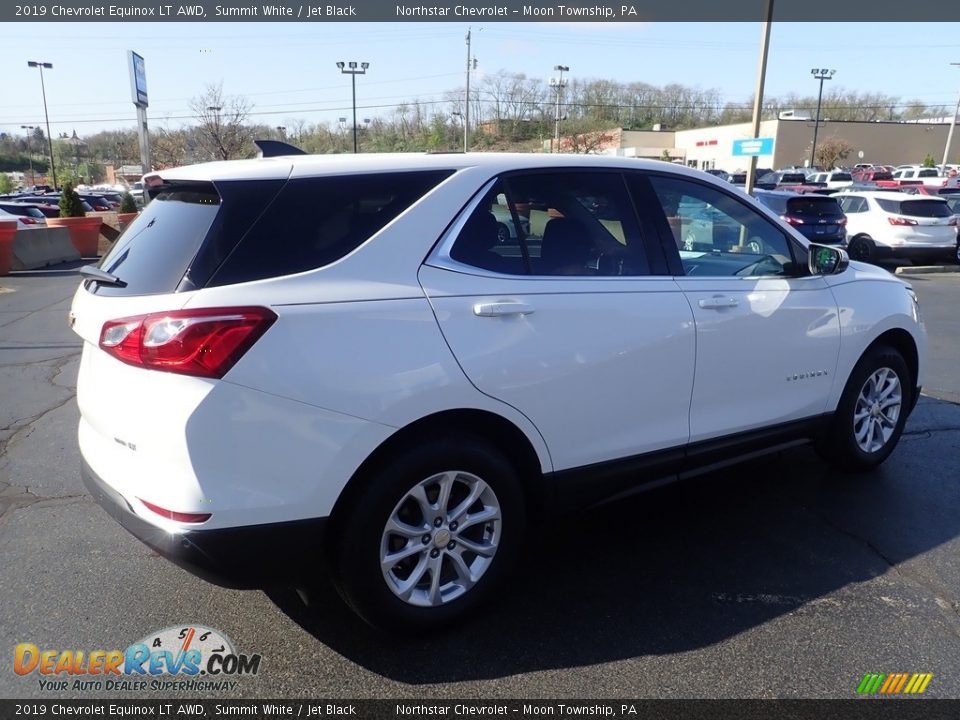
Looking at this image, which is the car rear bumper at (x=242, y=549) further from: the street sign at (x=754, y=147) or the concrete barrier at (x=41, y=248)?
the concrete barrier at (x=41, y=248)

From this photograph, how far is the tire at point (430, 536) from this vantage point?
8.41 feet

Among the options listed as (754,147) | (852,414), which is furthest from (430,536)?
(754,147)

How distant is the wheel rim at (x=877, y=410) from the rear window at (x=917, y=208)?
14.3 metres

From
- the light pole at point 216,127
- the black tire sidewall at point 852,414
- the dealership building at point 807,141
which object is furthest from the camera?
the dealership building at point 807,141

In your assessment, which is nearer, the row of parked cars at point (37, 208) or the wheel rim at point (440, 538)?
the wheel rim at point (440, 538)

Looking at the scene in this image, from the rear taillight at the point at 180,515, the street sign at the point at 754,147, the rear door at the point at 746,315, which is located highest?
the street sign at the point at 754,147

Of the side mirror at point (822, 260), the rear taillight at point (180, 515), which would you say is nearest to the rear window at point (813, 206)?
the side mirror at point (822, 260)

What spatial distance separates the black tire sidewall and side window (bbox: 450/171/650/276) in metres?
1.77

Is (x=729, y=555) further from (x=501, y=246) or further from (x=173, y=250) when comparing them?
(x=173, y=250)

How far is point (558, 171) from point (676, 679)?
2.15 metres

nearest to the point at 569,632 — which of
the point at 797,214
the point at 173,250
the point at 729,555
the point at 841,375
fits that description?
the point at 729,555

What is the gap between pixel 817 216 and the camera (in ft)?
55.1

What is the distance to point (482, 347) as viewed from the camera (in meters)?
2.71

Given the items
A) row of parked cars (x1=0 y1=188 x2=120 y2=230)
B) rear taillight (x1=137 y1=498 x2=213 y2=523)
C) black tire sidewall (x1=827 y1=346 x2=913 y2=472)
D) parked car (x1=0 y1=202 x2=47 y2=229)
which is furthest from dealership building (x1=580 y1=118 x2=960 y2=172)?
rear taillight (x1=137 y1=498 x2=213 y2=523)
